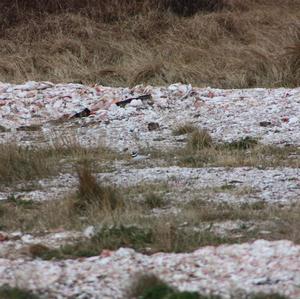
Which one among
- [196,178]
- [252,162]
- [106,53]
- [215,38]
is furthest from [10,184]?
[215,38]

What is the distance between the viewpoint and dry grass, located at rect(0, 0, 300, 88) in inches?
603

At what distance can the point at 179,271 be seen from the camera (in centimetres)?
480

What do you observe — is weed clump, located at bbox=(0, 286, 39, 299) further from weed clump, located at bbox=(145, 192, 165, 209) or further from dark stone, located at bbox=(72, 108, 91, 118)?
dark stone, located at bbox=(72, 108, 91, 118)

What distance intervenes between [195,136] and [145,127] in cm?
163

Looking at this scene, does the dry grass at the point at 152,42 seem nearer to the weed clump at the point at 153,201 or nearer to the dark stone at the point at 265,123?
the dark stone at the point at 265,123

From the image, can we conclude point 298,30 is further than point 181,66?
Yes

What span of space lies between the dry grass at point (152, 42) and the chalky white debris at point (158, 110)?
1.80 metres

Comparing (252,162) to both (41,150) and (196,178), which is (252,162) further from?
(41,150)

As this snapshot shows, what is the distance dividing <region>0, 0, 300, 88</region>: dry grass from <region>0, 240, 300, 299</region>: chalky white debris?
968 cm

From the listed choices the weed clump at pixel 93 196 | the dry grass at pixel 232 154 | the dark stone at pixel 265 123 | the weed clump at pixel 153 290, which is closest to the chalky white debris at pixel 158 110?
the dark stone at pixel 265 123

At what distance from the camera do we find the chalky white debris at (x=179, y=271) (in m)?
4.51

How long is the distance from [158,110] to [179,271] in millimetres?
7625

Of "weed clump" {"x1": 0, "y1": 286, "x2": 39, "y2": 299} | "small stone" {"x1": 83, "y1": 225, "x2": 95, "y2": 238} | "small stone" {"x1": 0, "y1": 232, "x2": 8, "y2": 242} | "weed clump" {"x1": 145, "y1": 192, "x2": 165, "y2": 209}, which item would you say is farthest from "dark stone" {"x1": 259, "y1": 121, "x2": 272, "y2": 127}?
"weed clump" {"x1": 0, "y1": 286, "x2": 39, "y2": 299}

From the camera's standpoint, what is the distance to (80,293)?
14.8 ft
